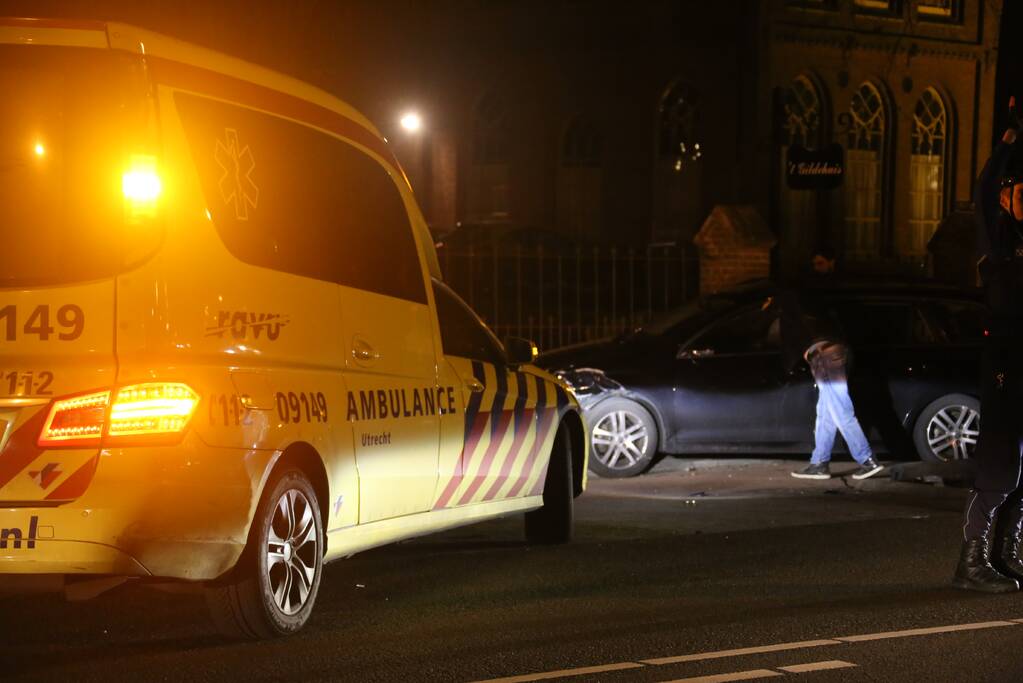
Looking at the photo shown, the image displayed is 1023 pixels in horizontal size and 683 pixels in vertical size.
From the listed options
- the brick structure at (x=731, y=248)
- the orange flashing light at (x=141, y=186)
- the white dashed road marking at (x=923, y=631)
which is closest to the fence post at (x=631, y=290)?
the brick structure at (x=731, y=248)

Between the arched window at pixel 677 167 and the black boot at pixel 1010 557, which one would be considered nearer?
the black boot at pixel 1010 557

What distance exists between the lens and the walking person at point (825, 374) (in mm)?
13508

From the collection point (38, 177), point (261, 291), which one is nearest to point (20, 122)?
point (38, 177)

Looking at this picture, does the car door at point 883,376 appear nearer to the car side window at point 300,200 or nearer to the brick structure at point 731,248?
the car side window at point 300,200

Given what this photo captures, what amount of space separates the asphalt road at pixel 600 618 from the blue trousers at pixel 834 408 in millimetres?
2605

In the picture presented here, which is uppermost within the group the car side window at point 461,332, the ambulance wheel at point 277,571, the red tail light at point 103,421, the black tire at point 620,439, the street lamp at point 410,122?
the street lamp at point 410,122

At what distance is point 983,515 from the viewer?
8.02 m

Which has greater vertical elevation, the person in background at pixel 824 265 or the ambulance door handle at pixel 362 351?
the person in background at pixel 824 265

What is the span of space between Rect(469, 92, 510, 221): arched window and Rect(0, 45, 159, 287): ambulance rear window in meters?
26.9

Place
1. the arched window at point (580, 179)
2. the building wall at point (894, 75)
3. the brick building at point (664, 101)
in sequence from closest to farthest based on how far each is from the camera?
the brick building at point (664, 101) < the building wall at point (894, 75) < the arched window at point (580, 179)

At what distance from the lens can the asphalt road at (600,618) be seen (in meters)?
6.36

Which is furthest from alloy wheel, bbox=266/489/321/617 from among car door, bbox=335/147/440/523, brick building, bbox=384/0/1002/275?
brick building, bbox=384/0/1002/275

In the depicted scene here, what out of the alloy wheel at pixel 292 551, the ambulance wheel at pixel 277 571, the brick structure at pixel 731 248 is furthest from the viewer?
the brick structure at pixel 731 248

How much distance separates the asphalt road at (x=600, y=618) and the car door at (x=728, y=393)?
323cm
